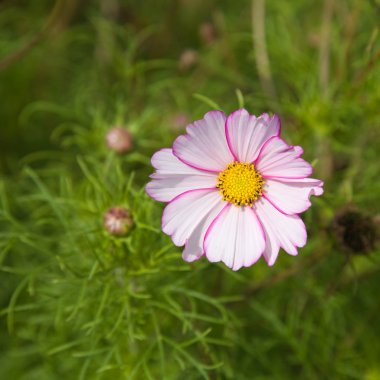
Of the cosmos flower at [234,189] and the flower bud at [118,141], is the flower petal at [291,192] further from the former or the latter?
the flower bud at [118,141]

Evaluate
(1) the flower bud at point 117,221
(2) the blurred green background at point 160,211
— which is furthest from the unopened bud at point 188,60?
(1) the flower bud at point 117,221

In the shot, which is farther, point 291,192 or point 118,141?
point 118,141

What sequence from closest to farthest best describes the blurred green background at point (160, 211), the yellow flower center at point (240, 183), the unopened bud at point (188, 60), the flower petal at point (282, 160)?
the flower petal at point (282, 160), the yellow flower center at point (240, 183), the blurred green background at point (160, 211), the unopened bud at point (188, 60)

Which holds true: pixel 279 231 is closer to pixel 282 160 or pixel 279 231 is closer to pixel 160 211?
pixel 282 160

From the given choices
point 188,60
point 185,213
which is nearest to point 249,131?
point 185,213

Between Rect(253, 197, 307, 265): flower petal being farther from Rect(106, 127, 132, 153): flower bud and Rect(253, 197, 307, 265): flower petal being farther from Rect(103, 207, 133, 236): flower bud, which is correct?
Rect(106, 127, 132, 153): flower bud
